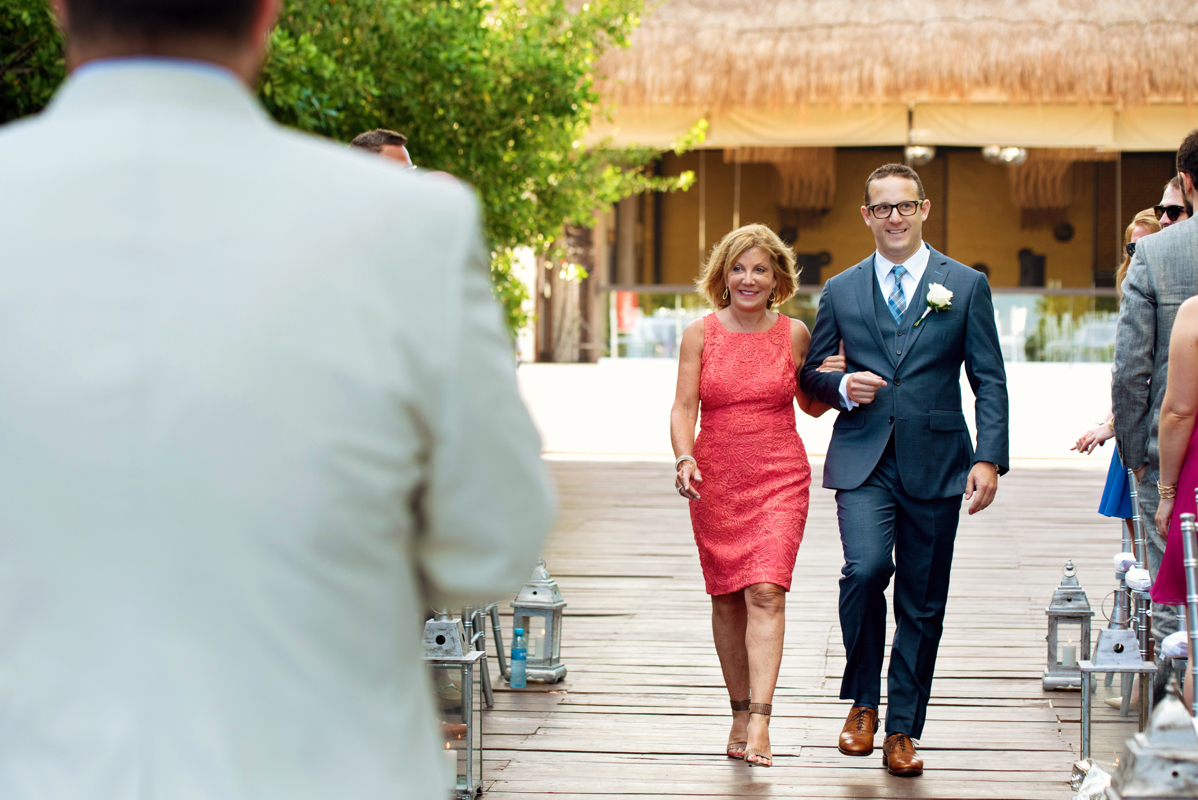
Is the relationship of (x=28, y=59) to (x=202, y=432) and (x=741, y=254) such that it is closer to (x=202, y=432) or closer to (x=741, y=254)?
(x=741, y=254)

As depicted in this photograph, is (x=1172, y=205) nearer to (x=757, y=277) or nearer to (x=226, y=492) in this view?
(x=757, y=277)

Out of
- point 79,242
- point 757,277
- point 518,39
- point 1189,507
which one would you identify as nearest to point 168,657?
point 79,242

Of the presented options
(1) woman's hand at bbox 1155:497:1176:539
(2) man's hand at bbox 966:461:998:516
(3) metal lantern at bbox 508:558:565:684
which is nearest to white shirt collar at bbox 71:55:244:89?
(1) woman's hand at bbox 1155:497:1176:539

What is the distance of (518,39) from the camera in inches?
304

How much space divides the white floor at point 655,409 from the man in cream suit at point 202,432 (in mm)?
8486

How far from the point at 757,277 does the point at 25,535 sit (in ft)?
10.9

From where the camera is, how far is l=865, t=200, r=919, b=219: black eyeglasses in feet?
12.9

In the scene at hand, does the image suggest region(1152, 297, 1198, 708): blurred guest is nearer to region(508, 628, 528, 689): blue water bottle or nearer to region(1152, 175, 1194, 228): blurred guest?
region(1152, 175, 1194, 228): blurred guest

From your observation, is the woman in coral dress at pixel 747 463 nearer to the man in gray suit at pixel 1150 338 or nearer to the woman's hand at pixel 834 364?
the woman's hand at pixel 834 364

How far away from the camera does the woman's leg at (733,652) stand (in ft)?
13.3

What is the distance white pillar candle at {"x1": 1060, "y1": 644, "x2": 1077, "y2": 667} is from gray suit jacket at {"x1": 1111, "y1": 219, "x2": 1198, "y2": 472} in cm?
127

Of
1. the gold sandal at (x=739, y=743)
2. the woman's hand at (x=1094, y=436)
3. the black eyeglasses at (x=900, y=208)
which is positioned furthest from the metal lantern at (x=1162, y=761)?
the woman's hand at (x=1094, y=436)

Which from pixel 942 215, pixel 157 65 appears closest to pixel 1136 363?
pixel 157 65

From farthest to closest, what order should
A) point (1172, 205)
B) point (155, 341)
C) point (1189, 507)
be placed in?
1. point (1172, 205)
2. point (1189, 507)
3. point (155, 341)
